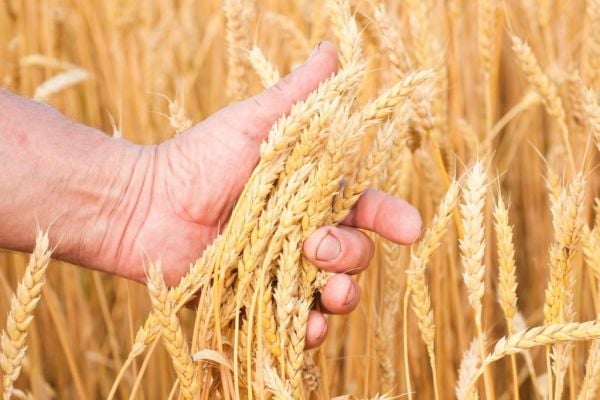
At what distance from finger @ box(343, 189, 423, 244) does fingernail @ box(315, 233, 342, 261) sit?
99mm

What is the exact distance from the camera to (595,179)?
1.84m

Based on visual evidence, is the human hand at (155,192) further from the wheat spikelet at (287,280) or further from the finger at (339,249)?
the wheat spikelet at (287,280)

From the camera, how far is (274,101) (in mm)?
1018

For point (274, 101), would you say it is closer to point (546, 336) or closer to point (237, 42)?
point (237, 42)

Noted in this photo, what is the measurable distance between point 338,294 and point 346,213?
10 cm

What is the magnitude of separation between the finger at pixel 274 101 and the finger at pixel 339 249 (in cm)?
16

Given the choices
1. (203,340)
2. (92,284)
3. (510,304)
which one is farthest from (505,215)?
(92,284)

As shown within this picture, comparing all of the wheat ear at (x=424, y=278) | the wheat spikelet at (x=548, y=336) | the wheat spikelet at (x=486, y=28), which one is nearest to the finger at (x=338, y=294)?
the wheat ear at (x=424, y=278)

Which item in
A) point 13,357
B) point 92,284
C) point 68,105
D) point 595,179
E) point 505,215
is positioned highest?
point 68,105

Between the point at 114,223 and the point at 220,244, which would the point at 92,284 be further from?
the point at 220,244

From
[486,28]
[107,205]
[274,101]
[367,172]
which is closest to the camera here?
[367,172]

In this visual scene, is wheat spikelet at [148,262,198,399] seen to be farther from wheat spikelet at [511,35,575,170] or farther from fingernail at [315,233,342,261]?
wheat spikelet at [511,35,575,170]

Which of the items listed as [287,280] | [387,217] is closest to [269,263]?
[287,280]

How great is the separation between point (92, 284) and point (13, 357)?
1.04 m
